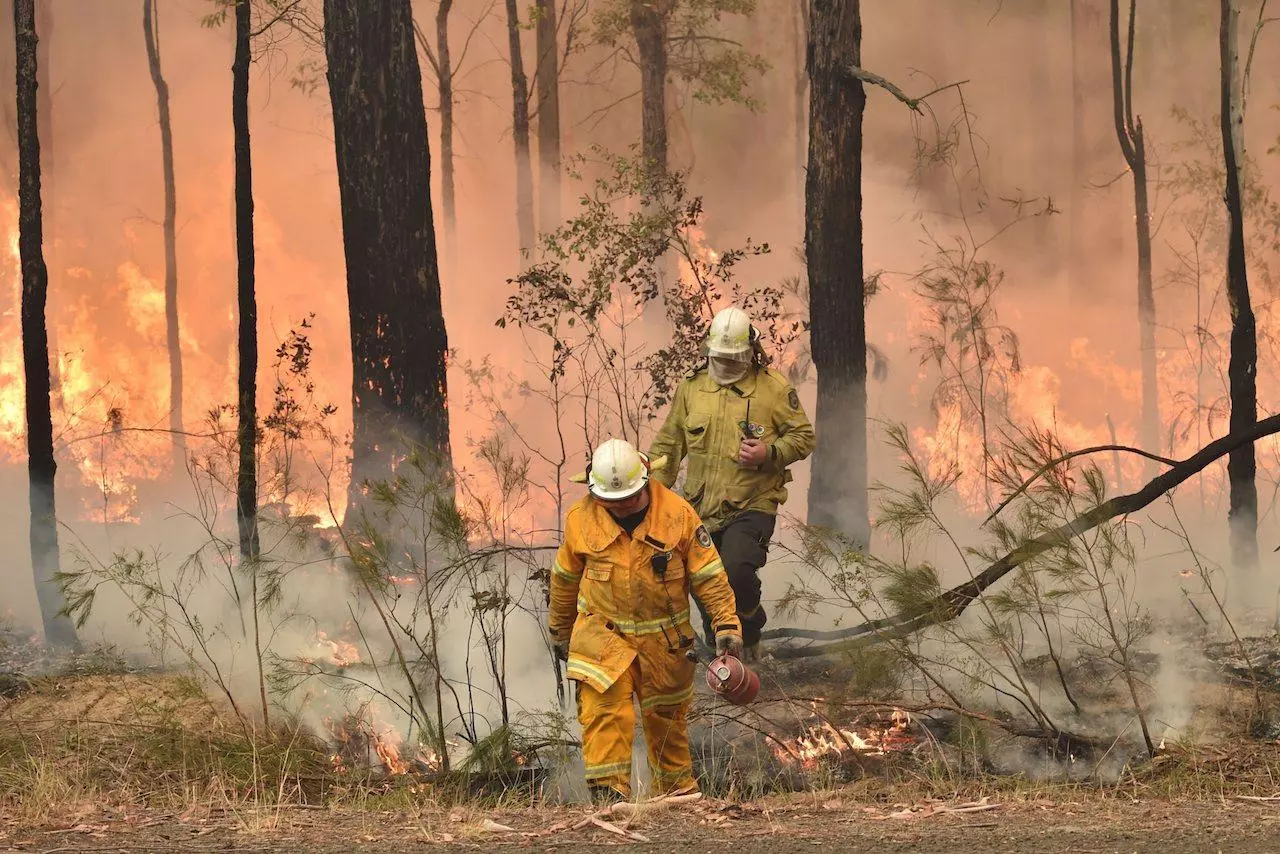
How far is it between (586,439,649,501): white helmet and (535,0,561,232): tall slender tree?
38.8 ft

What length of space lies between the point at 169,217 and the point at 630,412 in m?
7.31

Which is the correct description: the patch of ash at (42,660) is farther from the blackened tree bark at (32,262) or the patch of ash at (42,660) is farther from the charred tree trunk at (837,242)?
the charred tree trunk at (837,242)

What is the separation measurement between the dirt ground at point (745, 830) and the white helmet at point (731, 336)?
2.14 meters

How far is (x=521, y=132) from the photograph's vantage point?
17969 mm

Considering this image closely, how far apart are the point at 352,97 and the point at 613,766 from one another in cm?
654

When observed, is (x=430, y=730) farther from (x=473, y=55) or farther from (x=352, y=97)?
(x=473, y=55)

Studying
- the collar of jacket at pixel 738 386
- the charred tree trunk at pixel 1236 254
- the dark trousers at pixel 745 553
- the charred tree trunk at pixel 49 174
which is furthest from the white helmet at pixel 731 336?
the charred tree trunk at pixel 49 174

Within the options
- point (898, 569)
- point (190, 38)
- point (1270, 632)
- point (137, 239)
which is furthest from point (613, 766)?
point (190, 38)

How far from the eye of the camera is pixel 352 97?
440 inches

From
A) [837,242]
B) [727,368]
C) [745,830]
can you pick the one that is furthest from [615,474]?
[837,242]

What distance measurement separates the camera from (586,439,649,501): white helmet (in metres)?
6.04

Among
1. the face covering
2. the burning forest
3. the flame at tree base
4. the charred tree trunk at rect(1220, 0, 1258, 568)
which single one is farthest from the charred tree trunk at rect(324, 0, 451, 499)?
the charred tree trunk at rect(1220, 0, 1258, 568)

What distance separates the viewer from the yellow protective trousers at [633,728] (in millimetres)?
6148

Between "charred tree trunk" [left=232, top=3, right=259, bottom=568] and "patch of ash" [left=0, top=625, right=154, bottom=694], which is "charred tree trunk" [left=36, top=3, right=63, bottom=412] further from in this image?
"charred tree trunk" [left=232, top=3, right=259, bottom=568]
